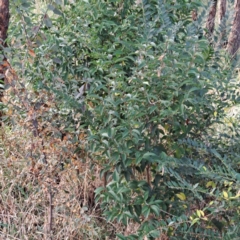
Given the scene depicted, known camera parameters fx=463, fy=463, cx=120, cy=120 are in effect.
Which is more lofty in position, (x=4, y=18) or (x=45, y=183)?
(x=4, y=18)

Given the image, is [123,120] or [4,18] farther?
[4,18]

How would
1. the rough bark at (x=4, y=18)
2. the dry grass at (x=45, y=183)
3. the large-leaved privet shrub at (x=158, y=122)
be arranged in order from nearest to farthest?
the large-leaved privet shrub at (x=158, y=122), the dry grass at (x=45, y=183), the rough bark at (x=4, y=18)

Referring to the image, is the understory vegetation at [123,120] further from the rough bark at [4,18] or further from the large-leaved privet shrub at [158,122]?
the rough bark at [4,18]

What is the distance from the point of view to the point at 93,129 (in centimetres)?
275

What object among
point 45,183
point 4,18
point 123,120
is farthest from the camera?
point 4,18

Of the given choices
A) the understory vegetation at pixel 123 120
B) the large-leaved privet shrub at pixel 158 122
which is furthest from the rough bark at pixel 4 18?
the large-leaved privet shrub at pixel 158 122

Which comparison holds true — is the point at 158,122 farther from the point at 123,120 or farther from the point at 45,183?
the point at 45,183

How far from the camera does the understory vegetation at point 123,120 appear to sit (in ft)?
7.81

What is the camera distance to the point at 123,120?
2.45 meters

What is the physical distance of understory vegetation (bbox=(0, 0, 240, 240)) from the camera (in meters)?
2.38

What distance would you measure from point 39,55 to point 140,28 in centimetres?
68

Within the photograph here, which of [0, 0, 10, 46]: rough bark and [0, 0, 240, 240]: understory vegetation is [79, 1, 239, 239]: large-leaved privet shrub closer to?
[0, 0, 240, 240]: understory vegetation

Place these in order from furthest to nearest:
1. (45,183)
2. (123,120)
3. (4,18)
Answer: (4,18)
(45,183)
(123,120)

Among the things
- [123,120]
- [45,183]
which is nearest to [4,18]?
[45,183]
